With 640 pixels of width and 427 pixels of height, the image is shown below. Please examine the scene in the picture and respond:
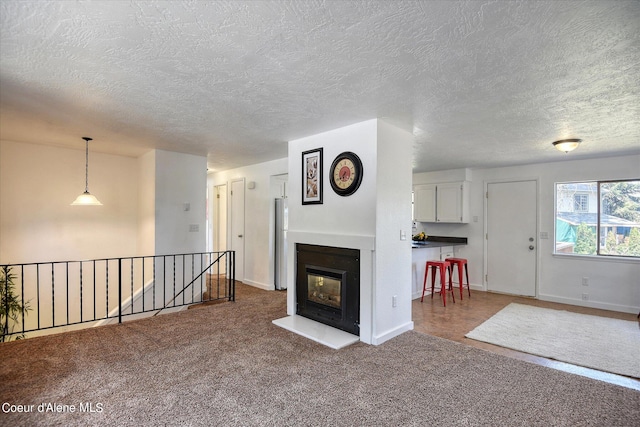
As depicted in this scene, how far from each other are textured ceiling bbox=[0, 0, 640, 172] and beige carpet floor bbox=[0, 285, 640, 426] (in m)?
2.30

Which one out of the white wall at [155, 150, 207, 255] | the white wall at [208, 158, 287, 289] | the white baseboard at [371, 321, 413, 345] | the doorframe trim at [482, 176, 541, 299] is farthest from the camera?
the white wall at [208, 158, 287, 289]

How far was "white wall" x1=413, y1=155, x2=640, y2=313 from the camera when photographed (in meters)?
4.84

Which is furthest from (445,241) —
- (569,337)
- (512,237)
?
(569,337)

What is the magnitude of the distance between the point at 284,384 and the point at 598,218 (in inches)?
221

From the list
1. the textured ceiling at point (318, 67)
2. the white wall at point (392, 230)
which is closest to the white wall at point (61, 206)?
the textured ceiling at point (318, 67)

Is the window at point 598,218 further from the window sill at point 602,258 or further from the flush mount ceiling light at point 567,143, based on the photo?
the flush mount ceiling light at point 567,143

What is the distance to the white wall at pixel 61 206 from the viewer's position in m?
4.38

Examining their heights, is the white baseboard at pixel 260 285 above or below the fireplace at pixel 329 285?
below

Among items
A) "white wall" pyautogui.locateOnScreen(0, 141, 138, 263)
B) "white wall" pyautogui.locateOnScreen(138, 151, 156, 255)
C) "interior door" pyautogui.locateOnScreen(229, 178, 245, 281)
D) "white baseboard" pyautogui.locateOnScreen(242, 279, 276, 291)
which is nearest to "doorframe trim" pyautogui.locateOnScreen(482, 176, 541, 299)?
"white baseboard" pyautogui.locateOnScreen(242, 279, 276, 291)

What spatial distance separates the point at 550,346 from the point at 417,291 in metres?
2.34

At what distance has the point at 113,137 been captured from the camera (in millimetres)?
4082

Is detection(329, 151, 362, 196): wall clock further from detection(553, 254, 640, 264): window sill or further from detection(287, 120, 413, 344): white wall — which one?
detection(553, 254, 640, 264): window sill

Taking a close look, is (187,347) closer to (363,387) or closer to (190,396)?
(190,396)

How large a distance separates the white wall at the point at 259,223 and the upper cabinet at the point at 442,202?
10.7 ft
